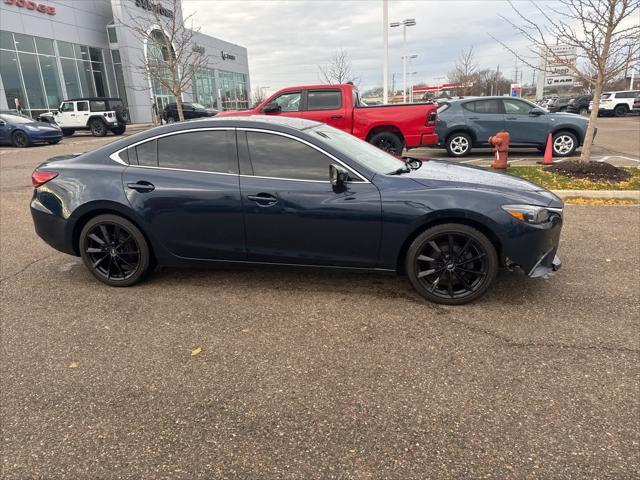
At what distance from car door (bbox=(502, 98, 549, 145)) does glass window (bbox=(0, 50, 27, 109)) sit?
28.5 m

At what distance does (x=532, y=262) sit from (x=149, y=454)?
2.98 metres

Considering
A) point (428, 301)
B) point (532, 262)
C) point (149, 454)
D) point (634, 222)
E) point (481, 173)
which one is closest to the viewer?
point (149, 454)

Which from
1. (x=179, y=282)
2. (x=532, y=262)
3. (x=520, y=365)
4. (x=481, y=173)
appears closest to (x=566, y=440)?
(x=520, y=365)

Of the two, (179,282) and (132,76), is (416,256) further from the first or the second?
(132,76)

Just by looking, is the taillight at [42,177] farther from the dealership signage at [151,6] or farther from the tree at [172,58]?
the dealership signage at [151,6]

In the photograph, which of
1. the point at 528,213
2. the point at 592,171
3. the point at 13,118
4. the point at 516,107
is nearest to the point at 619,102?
the point at 516,107

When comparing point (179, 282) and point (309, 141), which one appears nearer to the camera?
point (309, 141)

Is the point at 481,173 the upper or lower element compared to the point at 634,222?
upper

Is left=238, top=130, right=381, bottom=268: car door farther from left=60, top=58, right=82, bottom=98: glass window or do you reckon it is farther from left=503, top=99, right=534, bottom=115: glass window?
left=60, top=58, right=82, bottom=98: glass window

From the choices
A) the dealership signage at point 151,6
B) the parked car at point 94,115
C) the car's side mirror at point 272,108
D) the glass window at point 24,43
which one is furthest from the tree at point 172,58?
the glass window at point 24,43

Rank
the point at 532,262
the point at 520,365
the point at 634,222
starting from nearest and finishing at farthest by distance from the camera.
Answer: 1. the point at 520,365
2. the point at 532,262
3. the point at 634,222

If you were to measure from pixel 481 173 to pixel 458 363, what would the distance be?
196 centimetres

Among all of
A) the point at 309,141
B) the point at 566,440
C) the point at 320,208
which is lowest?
the point at 566,440

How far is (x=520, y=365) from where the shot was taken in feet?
9.53
